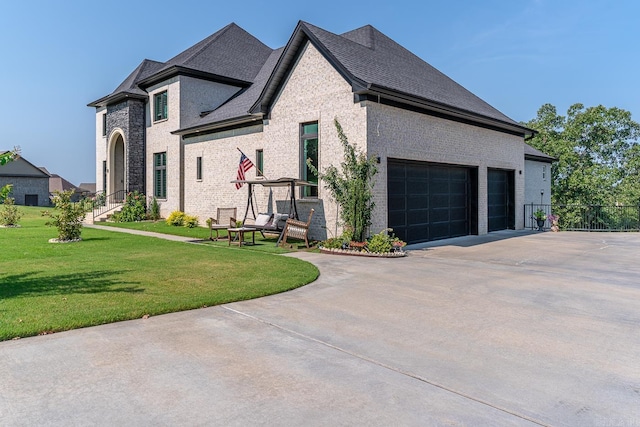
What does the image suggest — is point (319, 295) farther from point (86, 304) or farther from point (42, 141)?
point (42, 141)

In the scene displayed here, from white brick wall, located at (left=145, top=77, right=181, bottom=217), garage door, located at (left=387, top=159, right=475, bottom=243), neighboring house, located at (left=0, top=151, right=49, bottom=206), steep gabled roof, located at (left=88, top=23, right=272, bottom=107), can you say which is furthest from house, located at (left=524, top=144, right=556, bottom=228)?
neighboring house, located at (left=0, top=151, right=49, bottom=206)

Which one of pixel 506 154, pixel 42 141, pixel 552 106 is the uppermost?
pixel 552 106

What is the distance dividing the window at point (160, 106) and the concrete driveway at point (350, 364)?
62.8ft

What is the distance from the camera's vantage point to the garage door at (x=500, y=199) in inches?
743

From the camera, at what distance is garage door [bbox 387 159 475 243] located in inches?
553

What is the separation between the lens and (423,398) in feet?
10.9

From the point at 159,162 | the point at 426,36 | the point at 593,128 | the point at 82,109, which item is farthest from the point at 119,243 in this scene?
the point at 593,128

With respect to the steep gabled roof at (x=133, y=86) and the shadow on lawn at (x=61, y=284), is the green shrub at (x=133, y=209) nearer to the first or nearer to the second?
the steep gabled roof at (x=133, y=86)

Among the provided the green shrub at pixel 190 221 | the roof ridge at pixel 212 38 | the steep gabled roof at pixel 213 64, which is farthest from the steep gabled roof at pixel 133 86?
the green shrub at pixel 190 221

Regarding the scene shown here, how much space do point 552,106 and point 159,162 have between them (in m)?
36.3

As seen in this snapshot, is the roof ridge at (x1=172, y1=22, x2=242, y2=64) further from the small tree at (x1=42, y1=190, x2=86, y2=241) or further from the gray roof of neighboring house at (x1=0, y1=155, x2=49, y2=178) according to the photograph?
the gray roof of neighboring house at (x1=0, y1=155, x2=49, y2=178)

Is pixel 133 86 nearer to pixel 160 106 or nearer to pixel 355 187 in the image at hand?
pixel 160 106

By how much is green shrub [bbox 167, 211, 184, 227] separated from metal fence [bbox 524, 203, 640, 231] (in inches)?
685

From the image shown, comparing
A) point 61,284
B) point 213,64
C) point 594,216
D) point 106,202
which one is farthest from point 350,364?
point 594,216
